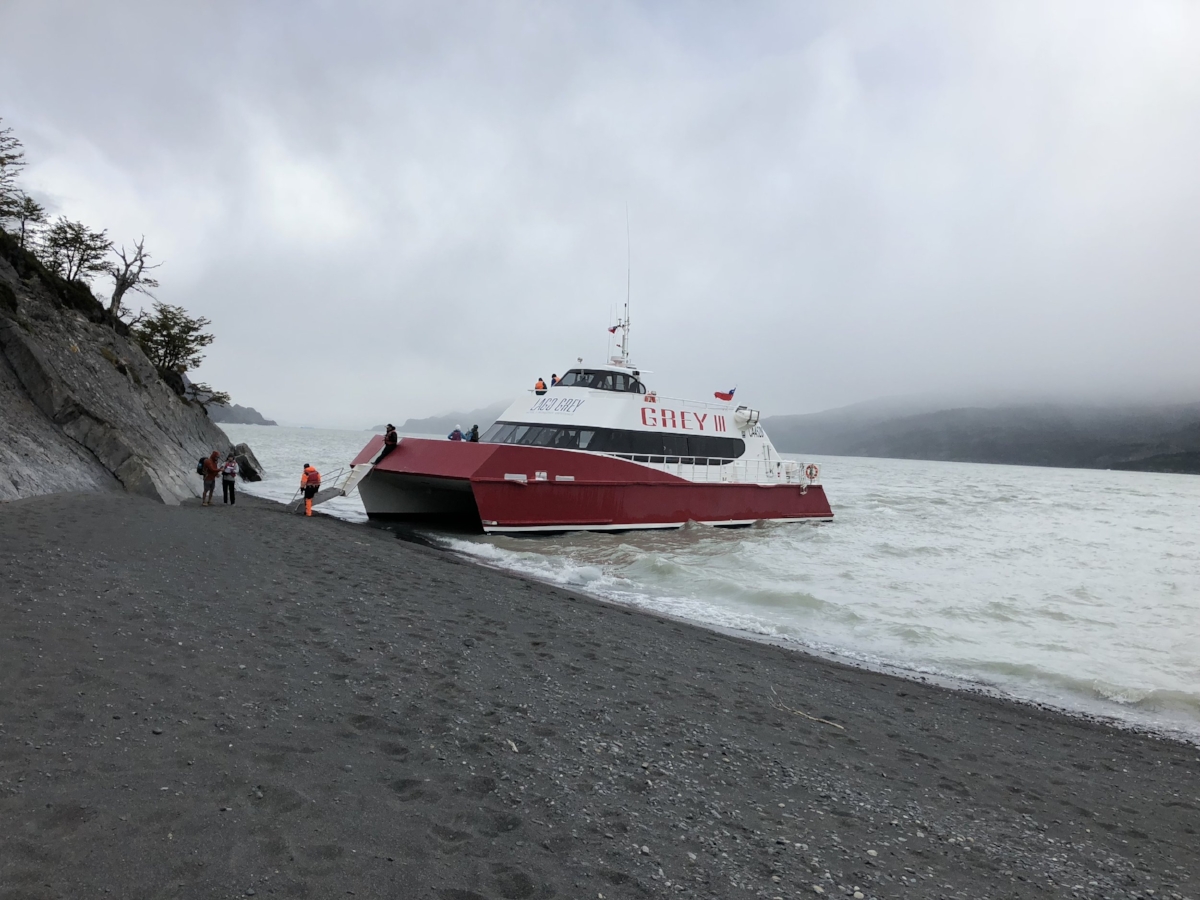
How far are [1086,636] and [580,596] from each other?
7090 mm

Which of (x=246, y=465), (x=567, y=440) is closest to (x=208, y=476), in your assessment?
(x=567, y=440)

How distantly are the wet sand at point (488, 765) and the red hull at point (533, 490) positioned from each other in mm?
6642

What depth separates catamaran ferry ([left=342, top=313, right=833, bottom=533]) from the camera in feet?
44.9

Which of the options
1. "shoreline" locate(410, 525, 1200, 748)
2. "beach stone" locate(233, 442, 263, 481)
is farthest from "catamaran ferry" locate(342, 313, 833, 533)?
"beach stone" locate(233, 442, 263, 481)

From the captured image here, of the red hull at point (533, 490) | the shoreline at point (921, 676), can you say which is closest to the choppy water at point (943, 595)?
the shoreline at point (921, 676)

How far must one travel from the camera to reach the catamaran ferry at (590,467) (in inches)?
539

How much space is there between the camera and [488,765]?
357cm

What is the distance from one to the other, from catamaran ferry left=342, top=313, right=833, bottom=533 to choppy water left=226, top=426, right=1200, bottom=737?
61cm

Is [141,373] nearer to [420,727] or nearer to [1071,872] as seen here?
[420,727]

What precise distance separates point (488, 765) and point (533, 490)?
10.4 m

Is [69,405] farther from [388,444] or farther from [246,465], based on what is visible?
[246,465]

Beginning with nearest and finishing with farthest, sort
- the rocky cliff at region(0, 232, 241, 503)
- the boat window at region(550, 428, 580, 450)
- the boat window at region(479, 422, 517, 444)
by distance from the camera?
the rocky cliff at region(0, 232, 241, 503) → the boat window at region(550, 428, 580, 450) → the boat window at region(479, 422, 517, 444)

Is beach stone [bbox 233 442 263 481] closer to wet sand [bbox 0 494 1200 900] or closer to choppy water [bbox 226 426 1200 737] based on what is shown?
choppy water [bbox 226 426 1200 737]

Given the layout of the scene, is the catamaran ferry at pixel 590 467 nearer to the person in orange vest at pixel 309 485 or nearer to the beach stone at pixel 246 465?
the person in orange vest at pixel 309 485
